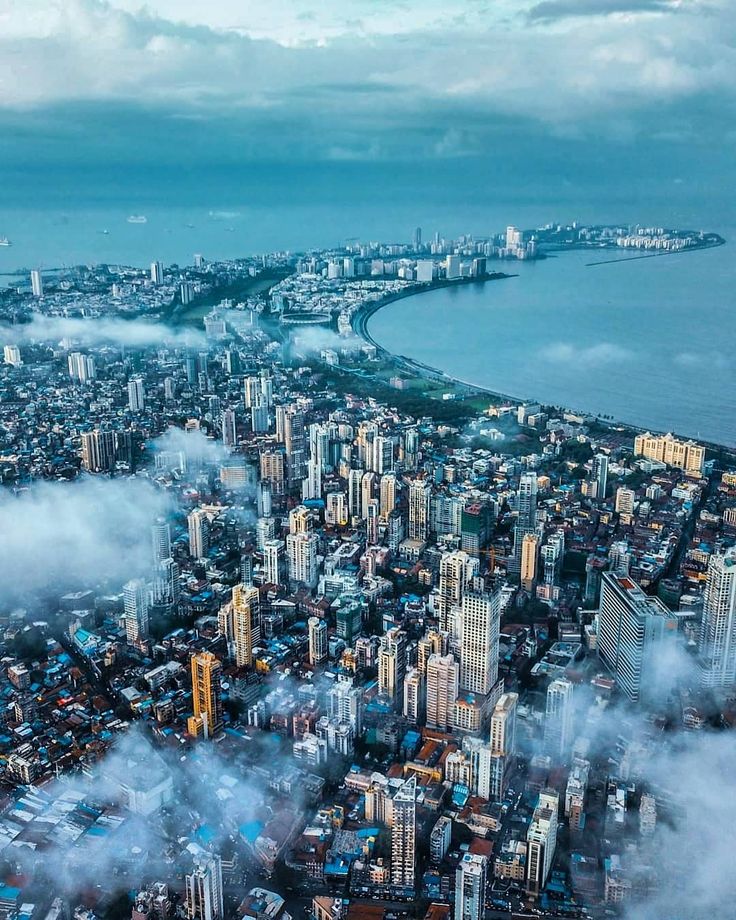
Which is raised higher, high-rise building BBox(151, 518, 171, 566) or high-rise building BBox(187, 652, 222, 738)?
high-rise building BBox(151, 518, 171, 566)

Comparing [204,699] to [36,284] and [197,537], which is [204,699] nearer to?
[197,537]

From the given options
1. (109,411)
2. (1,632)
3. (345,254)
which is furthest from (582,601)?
(345,254)

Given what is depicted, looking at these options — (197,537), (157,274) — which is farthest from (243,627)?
(157,274)

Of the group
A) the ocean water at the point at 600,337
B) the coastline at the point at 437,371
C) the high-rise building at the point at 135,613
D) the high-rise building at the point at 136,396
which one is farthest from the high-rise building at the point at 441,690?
the high-rise building at the point at 136,396

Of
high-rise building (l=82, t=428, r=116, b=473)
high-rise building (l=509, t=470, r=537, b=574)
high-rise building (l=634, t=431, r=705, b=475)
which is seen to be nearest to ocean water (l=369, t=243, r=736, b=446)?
high-rise building (l=634, t=431, r=705, b=475)

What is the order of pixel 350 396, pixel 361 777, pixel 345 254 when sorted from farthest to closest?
pixel 345 254 < pixel 350 396 < pixel 361 777

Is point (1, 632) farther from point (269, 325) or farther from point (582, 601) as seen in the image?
point (269, 325)

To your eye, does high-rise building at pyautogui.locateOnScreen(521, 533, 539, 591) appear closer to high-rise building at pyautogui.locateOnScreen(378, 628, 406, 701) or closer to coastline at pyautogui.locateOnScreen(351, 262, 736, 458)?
high-rise building at pyautogui.locateOnScreen(378, 628, 406, 701)
